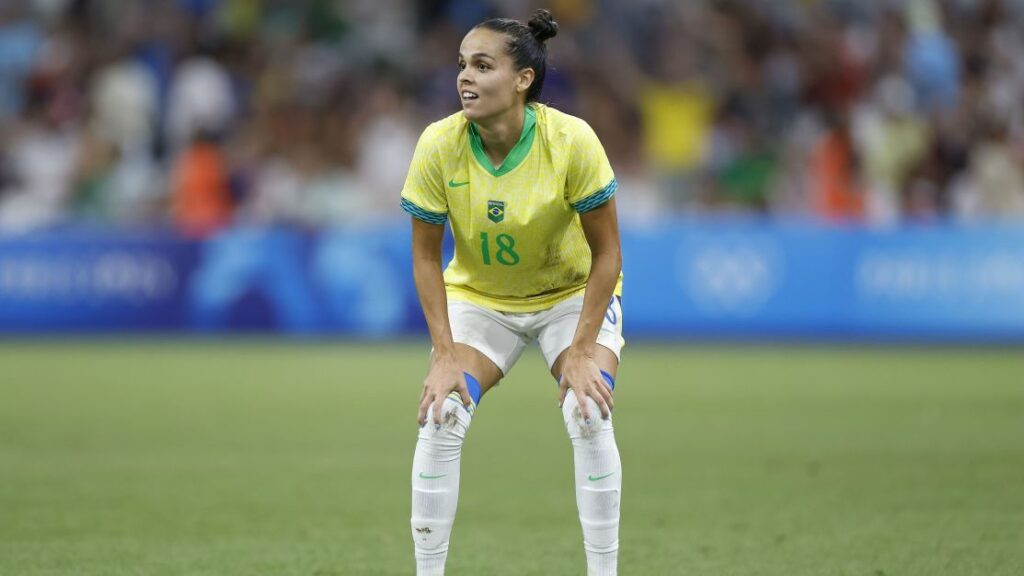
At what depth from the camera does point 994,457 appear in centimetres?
960

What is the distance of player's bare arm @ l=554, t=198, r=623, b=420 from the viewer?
579 cm

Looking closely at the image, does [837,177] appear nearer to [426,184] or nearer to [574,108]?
[574,108]

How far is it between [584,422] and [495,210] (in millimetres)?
831

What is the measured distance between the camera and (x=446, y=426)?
573cm

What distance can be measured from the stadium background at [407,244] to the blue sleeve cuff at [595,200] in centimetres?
312

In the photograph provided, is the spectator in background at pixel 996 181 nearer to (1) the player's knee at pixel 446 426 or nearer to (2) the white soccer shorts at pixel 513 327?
(2) the white soccer shorts at pixel 513 327

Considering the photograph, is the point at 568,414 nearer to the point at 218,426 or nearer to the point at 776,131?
the point at 218,426

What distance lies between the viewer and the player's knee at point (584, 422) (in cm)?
571

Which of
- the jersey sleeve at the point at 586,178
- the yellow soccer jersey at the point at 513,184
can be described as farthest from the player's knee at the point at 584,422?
the jersey sleeve at the point at 586,178

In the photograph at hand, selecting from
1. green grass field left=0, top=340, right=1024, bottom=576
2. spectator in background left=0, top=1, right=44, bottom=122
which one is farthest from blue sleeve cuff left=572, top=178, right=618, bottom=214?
spectator in background left=0, top=1, right=44, bottom=122

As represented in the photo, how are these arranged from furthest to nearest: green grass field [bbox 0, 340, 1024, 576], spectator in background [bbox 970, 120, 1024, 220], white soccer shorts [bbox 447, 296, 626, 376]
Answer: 1. spectator in background [bbox 970, 120, 1024, 220]
2. green grass field [bbox 0, 340, 1024, 576]
3. white soccer shorts [bbox 447, 296, 626, 376]

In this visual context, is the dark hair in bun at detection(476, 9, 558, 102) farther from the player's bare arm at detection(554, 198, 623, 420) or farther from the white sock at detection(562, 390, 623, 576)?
the white sock at detection(562, 390, 623, 576)

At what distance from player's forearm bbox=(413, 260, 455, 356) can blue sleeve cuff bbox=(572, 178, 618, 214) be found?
0.57 meters

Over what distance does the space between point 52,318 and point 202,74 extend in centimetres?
357
